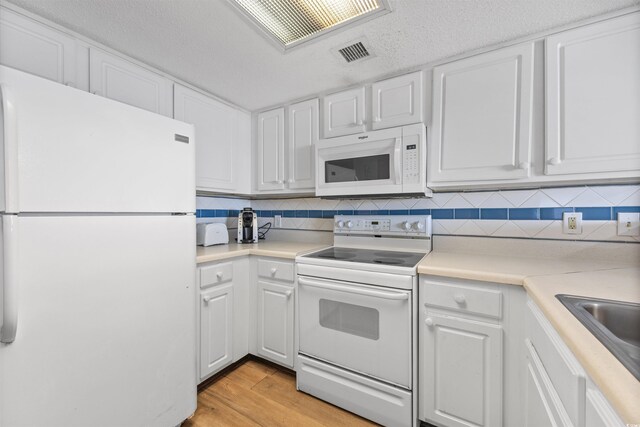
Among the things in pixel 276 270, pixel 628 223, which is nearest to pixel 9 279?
pixel 276 270

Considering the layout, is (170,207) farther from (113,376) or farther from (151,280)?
(113,376)

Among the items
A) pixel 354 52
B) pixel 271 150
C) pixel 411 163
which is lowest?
pixel 411 163

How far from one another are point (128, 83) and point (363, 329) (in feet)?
6.59

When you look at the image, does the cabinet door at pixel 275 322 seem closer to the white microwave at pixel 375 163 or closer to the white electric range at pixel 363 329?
the white electric range at pixel 363 329

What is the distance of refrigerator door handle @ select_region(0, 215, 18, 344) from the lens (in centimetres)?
84

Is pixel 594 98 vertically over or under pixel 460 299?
over

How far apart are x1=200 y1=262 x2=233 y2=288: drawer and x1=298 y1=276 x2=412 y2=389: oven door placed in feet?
1.70

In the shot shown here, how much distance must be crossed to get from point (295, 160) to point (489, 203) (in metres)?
1.44

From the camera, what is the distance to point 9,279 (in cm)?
85

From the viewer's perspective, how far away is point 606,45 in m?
1.25

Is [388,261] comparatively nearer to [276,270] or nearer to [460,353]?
[460,353]

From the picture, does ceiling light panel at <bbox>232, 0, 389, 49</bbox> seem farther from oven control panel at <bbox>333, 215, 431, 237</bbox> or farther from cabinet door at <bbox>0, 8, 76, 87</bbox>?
oven control panel at <bbox>333, 215, 431, 237</bbox>

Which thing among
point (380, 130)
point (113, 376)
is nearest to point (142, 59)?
point (380, 130)

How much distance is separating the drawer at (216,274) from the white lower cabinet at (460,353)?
1242 millimetres
